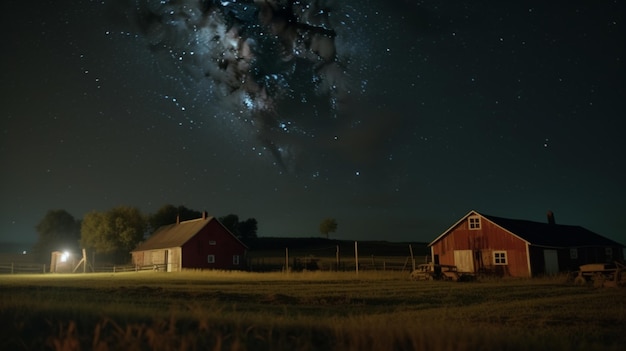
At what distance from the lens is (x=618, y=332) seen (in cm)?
1449

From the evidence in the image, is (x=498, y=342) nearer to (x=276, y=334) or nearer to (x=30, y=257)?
(x=276, y=334)

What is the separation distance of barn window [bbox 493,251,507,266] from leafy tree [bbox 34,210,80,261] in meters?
88.8

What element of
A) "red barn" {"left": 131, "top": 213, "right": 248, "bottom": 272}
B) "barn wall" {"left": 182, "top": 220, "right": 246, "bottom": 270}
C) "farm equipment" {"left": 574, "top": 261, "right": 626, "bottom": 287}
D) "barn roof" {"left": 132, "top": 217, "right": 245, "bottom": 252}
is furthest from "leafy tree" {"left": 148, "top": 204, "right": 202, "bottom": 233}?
"farm equipment" {"left": 574, "top": 261, "right": 626, "bottom": 287}

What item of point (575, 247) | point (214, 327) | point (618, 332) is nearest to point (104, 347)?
point (214, 327)

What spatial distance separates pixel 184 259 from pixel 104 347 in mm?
Result: 55067

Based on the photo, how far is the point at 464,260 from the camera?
49594 mm

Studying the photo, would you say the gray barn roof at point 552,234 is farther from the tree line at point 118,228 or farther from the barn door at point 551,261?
the tree line at point 118,228

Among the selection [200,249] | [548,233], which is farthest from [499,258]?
[200,249]

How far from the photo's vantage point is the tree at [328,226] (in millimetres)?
166825

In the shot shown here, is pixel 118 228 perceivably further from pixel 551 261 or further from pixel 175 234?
pixel 551 261

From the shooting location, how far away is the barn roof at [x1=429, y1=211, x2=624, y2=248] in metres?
47.8

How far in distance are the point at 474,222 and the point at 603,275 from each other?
15290mm

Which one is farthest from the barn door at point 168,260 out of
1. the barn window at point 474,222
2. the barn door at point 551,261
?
the barn door at point 551,261

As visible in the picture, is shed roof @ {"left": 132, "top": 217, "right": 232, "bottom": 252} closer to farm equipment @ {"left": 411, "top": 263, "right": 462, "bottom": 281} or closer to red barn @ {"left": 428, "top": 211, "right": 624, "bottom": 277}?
red barn @ {"left": 428, "top": 211, "right": 624, "bottom": 277}
